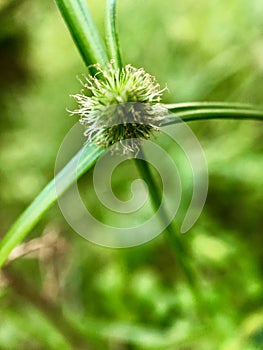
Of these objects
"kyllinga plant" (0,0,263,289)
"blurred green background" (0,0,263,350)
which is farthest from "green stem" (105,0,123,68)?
"blurred green background" (0,0,263,350)

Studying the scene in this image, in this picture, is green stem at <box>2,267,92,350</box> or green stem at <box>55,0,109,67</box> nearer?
green stem at <box>55,0,109,67</box>

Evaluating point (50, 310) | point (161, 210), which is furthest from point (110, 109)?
point (50, 310)

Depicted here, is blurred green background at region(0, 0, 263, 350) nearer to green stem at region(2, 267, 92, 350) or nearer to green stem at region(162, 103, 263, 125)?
green stem at region(2, 267, 92, 350)

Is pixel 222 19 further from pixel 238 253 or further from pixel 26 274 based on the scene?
pixel 26 274

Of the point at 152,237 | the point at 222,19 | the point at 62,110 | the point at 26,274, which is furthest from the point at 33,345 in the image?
the point at 222,19

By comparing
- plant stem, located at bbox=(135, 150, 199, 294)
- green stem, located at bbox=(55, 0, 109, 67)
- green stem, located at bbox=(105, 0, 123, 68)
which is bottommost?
plant stem, located at bbox=(135, 150, 199, 294)

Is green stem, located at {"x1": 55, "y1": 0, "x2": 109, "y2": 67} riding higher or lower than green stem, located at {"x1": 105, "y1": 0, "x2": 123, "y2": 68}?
higher

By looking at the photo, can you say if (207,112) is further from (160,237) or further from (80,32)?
(160,237)
